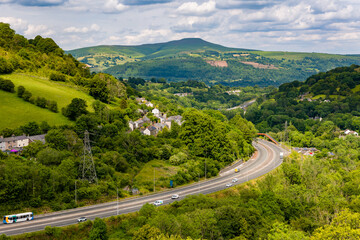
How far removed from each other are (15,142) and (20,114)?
46.0 feet

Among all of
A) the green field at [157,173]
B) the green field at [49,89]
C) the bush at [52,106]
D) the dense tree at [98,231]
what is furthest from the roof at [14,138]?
the dense tree at [98,231]

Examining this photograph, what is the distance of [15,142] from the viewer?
66.5 meters

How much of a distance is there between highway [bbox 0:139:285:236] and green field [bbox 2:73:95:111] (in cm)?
4105

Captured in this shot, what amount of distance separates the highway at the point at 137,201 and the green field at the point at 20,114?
3319 centimetres

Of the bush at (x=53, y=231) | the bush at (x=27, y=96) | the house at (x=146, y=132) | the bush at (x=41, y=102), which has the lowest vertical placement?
the bush at (x=53, y=231)

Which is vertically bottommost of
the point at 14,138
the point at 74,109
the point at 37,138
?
the point at 37,138

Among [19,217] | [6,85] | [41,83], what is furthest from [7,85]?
Answer: [19,217]

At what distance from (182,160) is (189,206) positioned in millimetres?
23080

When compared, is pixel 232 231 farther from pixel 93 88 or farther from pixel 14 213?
pixel 93 88

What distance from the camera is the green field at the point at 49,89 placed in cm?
8944

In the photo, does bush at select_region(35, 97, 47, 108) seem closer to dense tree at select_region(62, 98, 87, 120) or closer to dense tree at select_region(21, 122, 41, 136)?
dense tree at select_region(62, 98, 87, 120)

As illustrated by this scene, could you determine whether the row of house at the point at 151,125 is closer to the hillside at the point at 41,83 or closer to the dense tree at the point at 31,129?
the hillside at the point at 41,83

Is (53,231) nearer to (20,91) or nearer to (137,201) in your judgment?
(137,201)

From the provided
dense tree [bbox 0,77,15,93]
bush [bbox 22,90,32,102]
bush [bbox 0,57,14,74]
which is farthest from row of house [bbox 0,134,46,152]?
bush [bbox 0,57,14,74]
